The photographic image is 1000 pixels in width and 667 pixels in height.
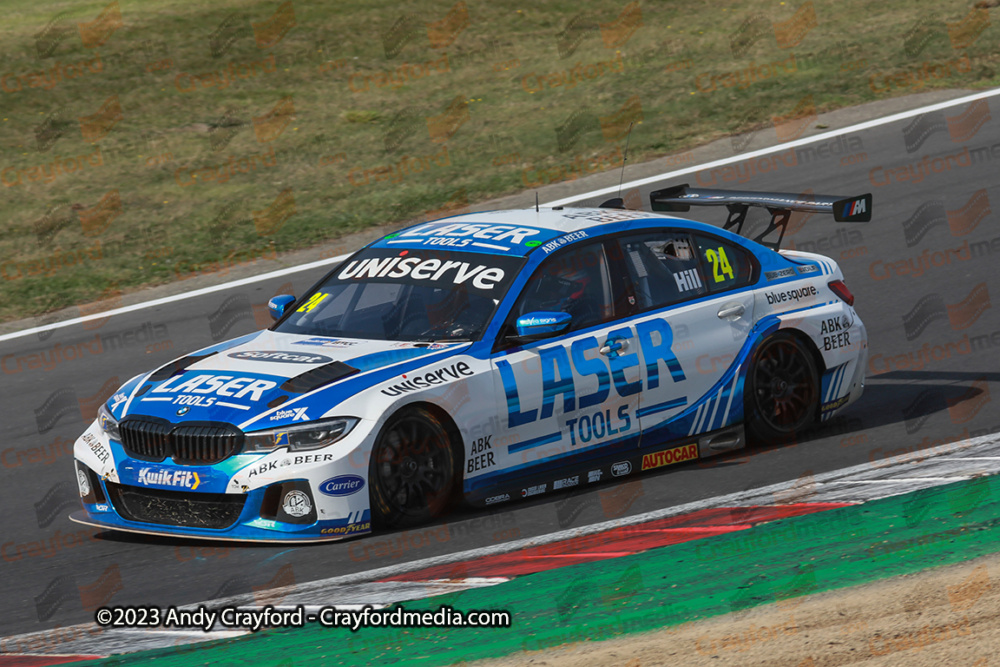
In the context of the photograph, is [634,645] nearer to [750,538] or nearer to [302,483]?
[750,538]

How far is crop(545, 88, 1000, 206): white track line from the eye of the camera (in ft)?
47.8

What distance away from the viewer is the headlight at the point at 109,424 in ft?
23.2

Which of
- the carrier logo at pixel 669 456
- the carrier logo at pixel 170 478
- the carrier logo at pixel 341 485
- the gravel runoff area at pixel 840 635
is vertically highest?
the carrier logo at pixel 170 478

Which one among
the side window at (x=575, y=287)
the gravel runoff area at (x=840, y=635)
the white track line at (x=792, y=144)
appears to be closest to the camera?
the gravel runoff area at (x=840, y=635)

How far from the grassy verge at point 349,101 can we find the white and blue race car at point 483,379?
6.29 metres

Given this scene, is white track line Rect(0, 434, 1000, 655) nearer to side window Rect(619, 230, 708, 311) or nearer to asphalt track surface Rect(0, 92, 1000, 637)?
asphalt track surface Rect(0, 92, 1000, 637)

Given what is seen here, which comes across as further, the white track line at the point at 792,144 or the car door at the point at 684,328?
the white track line at the point at 792,144

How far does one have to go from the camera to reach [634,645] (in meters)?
4.86

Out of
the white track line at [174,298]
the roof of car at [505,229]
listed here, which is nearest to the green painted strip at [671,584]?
the roof of car at [505,229]

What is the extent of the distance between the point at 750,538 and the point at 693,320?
2.14 m

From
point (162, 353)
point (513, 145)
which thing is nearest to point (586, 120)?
point (513, 145)

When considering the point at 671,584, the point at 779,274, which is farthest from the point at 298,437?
the point at 779,274

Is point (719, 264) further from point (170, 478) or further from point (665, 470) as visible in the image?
point (170, 478)

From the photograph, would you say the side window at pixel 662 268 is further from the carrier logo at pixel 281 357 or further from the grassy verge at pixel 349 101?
the grassy verge at pixel 349 101
